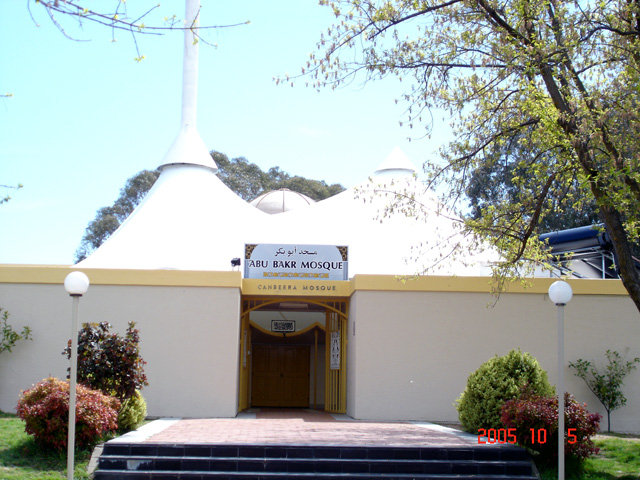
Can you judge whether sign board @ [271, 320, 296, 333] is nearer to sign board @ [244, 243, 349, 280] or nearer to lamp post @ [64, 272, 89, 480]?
sign board @ [244, 243, 349, 280]

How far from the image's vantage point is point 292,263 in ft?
45.2

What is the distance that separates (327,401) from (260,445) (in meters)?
8.45

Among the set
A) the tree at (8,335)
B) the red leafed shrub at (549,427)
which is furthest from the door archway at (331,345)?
the red leafed shrub at (549,427)

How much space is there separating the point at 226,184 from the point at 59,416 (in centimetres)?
3242

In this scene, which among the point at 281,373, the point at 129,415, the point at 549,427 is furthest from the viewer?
the point at 281,373

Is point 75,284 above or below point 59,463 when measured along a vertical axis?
above

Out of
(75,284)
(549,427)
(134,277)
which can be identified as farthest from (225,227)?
(549,427)

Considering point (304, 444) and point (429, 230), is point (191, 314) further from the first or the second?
point (429, 230)

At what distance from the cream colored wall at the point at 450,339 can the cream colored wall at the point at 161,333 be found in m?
2.31

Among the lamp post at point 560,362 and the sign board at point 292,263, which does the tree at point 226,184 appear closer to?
the sign board at point 292,263

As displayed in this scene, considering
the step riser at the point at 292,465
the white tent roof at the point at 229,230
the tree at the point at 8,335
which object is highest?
the white tent roof at the point at 229,230

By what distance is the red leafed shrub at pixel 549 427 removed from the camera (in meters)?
8.54

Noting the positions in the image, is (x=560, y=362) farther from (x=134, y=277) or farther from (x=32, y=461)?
(x=134, y=277)
